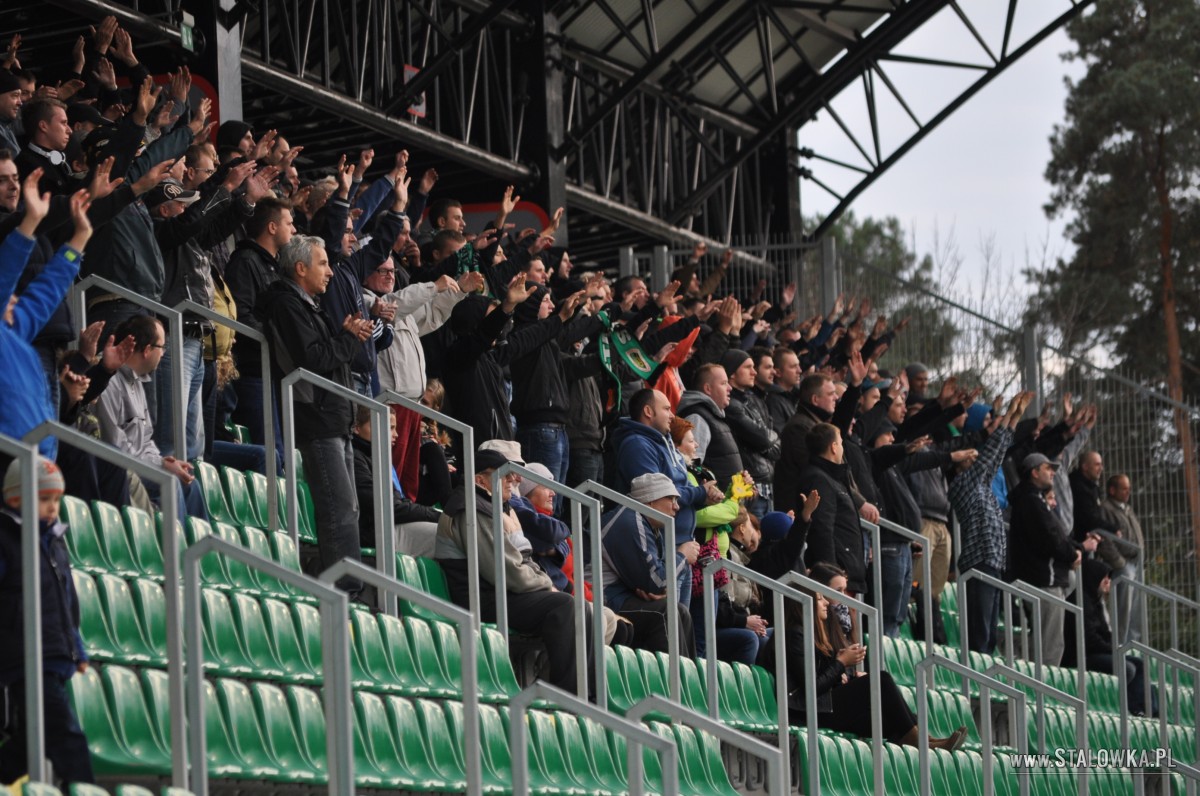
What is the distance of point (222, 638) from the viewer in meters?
6.83

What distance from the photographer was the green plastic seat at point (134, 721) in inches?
229

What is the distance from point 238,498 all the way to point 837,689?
10.1 ft

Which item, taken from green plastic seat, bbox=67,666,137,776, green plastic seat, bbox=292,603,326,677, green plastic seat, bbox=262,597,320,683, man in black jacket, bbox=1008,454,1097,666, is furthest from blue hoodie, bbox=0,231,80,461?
man in black jacket, bbox=1008,454,1097,666

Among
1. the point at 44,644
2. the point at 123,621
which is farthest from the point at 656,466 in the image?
the point at 44,644

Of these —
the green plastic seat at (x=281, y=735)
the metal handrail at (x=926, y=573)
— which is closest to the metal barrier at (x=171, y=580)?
the green plastic seat at (x=281, y=735)

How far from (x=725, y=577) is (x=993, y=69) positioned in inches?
422

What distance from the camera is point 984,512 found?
42.8ft

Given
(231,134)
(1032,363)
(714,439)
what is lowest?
(714,439)

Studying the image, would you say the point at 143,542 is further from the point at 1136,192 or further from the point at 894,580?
the point at 1136,192

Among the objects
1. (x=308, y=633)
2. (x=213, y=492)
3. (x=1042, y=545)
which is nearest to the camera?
(x=308, y=633)

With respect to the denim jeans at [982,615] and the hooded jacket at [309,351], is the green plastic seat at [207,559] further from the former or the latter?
the denim jeans at [982,615]

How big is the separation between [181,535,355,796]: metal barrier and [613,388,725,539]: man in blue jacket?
461 cm

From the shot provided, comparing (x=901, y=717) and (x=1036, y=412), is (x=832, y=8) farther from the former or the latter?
(x=901, y=717)

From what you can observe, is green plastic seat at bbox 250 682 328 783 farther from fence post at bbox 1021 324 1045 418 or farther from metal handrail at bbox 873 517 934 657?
fence post at bbox 1021 324 1045 418
